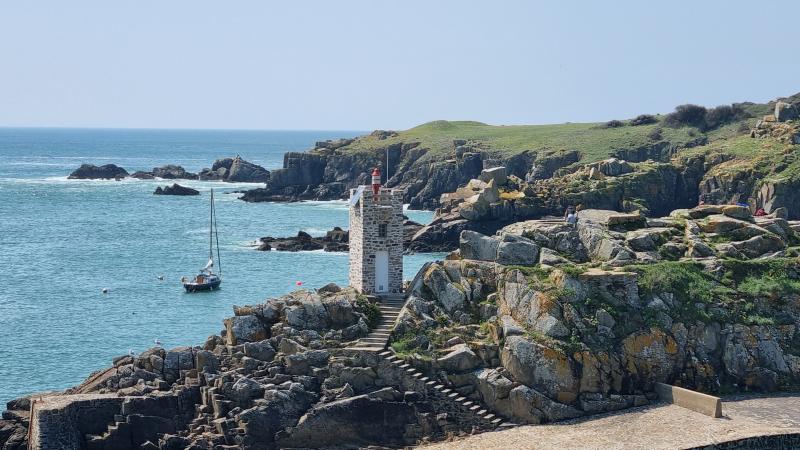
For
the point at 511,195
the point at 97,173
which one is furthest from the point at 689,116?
the point at 97,173

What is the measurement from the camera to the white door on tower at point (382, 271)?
144 ft

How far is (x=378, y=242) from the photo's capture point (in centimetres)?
4372

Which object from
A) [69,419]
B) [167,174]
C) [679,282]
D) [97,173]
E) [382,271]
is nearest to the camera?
[69,419]

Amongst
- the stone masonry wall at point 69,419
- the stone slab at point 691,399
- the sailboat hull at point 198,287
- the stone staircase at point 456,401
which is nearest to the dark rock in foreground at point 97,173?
the sailboat hull at point 198,287

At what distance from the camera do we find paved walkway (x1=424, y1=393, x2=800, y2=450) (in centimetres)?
3516

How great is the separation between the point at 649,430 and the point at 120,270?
53868 mm

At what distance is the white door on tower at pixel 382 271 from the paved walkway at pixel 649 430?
8.82m

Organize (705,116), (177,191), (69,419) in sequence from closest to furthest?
(69,419)
(705,116)
(177,191)

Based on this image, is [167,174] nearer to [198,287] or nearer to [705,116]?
[705,116]

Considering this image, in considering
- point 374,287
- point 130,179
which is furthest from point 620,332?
point 130,179

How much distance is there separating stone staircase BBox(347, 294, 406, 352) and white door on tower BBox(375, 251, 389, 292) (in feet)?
1.71

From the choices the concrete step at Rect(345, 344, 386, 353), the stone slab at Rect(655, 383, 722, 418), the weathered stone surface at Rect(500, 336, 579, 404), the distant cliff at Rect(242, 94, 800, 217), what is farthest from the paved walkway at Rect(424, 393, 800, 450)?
the distant cliff at Rect(242, 94, 800, 217)

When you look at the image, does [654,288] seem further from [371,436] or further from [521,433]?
[371,436]

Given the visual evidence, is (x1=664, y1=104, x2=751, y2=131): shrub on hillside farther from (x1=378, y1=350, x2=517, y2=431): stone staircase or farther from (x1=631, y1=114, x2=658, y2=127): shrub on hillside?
(x1=378, y1=350, x2=517, y2=431): stone staircase
